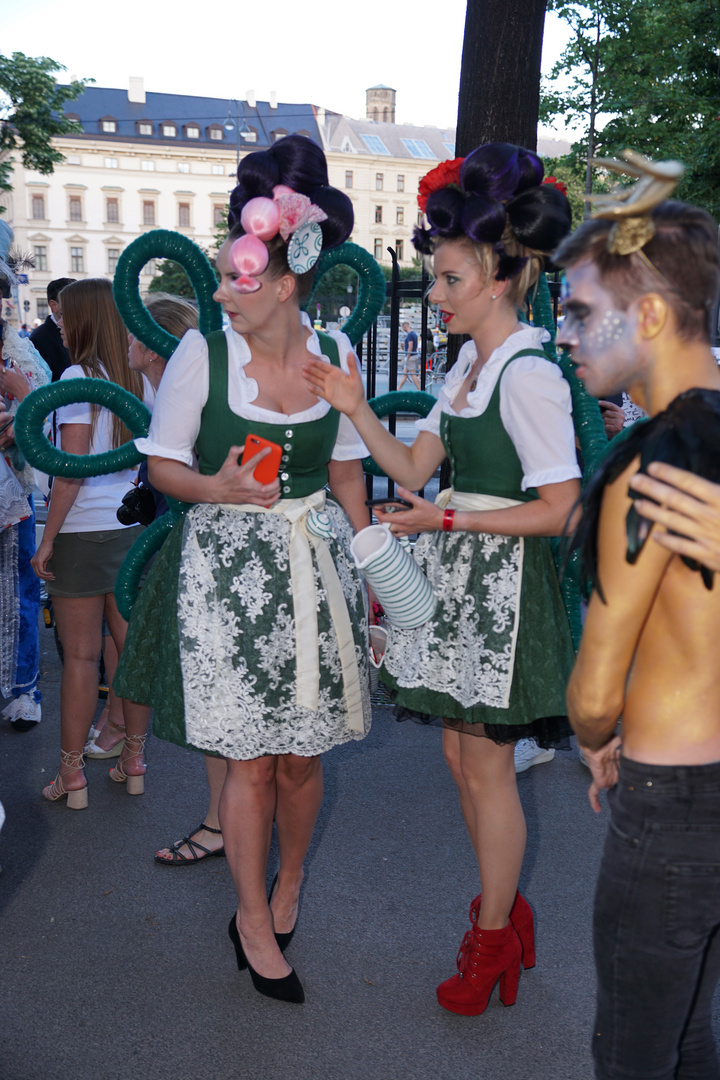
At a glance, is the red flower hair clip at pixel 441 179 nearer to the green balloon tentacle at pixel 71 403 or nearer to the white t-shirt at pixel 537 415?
the white t-shirt at pixel 537 415

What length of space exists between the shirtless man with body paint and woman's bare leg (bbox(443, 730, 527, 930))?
821mm

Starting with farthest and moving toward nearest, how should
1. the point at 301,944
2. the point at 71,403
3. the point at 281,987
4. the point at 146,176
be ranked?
the point at 146,176
the point at 71,403
the point at 301,944
the point at 281,987

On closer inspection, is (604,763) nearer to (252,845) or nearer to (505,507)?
(505,507)

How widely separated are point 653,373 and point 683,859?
69 centimetres

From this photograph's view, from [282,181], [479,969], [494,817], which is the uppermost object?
[282,181]

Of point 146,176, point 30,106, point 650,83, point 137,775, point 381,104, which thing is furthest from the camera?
point 381,104

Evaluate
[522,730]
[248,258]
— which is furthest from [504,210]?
[522,730]

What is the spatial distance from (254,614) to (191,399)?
0.53 m

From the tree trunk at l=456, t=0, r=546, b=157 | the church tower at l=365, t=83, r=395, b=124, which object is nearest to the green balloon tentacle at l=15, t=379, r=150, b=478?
the tree trunk at l=456, t=0, r=546, b=157

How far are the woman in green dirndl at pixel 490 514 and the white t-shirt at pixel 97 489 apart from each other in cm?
138

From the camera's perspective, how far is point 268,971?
238 centimetres

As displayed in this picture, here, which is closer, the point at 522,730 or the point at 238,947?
the point at 522,730

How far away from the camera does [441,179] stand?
225 centimetres

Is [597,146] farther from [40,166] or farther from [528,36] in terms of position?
[528,36]
